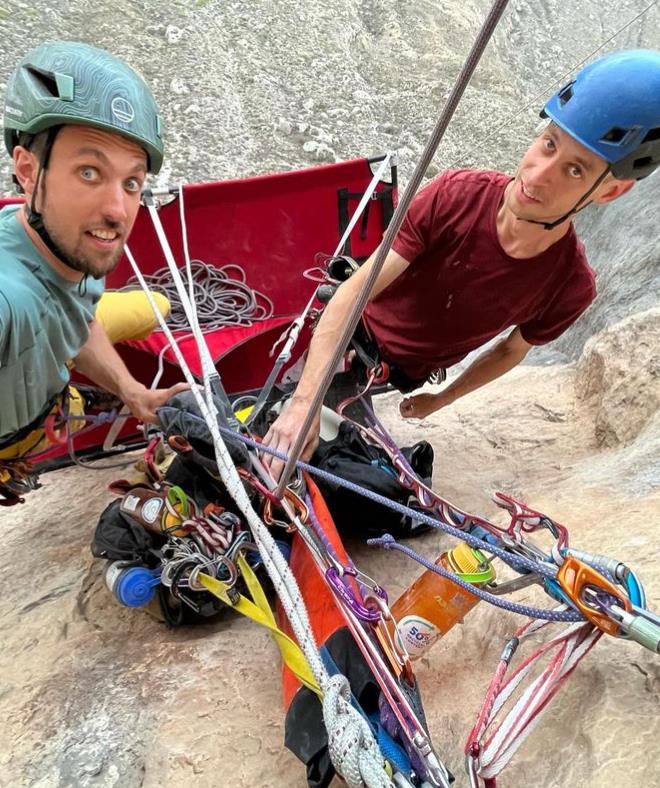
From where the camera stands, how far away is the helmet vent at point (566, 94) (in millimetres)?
1477

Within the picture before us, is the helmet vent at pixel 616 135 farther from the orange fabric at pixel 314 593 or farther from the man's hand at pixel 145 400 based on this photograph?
the man's hand at pixel 145 400

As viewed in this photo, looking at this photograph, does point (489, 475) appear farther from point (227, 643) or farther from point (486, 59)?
point (486, 59)

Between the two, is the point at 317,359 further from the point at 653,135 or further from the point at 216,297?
the point at 216,297

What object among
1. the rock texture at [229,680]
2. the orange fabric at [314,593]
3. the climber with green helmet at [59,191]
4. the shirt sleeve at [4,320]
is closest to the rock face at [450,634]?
the rock texture at [229,680]

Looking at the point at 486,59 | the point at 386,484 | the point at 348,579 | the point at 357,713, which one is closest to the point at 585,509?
the point at 386,484

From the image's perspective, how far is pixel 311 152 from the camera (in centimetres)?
761

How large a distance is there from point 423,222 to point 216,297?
4.70 ft

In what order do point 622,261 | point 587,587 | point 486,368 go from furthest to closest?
point 622,261 → point 486,368 → point 587,587

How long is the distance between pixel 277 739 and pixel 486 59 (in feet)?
35.6

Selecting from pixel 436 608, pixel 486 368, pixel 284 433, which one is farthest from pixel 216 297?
pixel 436 608

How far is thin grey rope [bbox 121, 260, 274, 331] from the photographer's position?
285 cm

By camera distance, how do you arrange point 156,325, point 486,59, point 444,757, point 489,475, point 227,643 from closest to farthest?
point 444,757
point 227,643
point 489,475
point 156,325
point 486,59

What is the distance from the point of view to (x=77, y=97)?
53.0 inches

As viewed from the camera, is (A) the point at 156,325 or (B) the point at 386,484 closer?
(B) the point at 386,484
